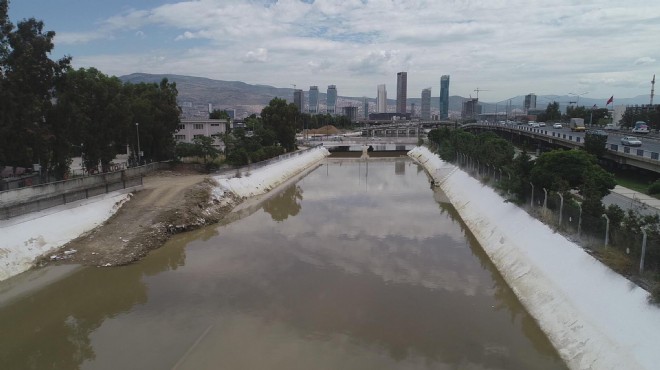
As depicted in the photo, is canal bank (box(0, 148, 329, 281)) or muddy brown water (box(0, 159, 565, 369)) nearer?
muddy brown water (box(0, 159, 565, 369))

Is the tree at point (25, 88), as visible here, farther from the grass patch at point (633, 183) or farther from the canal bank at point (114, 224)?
the grass patch at point (633, 183)

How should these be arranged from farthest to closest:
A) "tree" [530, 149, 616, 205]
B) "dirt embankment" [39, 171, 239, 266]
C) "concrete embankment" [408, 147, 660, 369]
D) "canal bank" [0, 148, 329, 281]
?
"dirt embankment" [39, 171, 239, 266] → "tree" [530, 149, 616, 205] → "canal bank" [0, 148, 329, 281] → "concrete embankment" [408, 147, 660, 369]

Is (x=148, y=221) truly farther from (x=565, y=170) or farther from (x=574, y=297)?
(x=565, y=170)

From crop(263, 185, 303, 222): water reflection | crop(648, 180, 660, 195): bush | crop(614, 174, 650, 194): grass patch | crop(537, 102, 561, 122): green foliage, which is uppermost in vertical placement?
crop(537, 102, 561, 122): green foliage

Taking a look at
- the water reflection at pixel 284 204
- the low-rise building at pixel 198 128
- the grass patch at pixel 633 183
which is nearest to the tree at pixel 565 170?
the grass patch at pixel 633 183

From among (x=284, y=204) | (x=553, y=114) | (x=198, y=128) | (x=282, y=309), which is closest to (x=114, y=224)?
(x=284, y=204)

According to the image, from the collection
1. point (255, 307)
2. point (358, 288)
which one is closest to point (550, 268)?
point (358, 288)

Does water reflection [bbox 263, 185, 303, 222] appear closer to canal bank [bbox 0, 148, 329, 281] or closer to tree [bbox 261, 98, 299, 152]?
canal bank [bbox 0, 148, 329, 281]

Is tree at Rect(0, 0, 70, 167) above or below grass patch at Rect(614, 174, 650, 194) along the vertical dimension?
above

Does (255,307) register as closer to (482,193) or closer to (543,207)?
(543,207)

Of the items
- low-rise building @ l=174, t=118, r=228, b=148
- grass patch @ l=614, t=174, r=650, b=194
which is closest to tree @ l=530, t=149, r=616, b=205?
grass patch @ l=614, t=174, r=650, b=194
